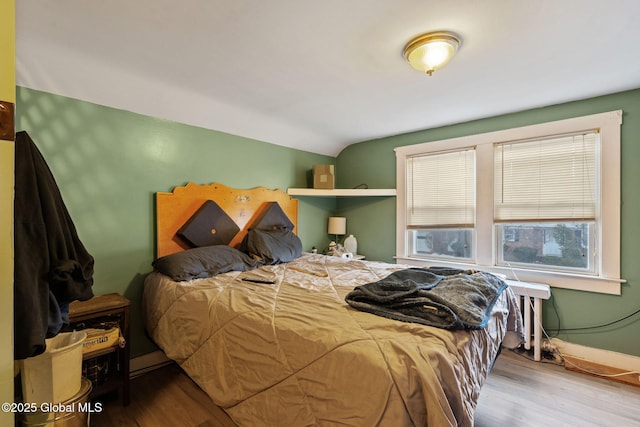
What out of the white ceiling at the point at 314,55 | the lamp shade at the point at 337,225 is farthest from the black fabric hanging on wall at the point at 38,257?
the lamp shade at the point at 337,225

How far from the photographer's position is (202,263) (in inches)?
91.6

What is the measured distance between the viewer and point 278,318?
1.43 meters

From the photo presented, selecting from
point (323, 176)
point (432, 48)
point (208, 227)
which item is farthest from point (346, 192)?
point (432, 48)

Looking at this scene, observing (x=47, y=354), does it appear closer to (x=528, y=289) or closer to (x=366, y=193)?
(x=366, y=193)

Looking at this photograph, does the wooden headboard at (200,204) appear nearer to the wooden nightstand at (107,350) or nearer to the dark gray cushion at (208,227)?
the dark gray cushion at (208,227)

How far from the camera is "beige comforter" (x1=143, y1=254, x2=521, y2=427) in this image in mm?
1004

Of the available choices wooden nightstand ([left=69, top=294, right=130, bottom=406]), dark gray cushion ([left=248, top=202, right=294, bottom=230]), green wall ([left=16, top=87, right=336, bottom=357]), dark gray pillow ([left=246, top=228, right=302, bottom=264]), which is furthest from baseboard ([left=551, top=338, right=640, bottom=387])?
green wall ([left=16, top=87, right=336, bottom=357])

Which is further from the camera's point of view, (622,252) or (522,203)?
(522,203)

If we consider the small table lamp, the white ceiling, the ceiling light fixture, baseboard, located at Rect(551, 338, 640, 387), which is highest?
the white ceiling

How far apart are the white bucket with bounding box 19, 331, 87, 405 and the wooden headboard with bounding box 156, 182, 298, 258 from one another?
111 centimetres

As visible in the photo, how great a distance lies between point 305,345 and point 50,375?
1336 mm

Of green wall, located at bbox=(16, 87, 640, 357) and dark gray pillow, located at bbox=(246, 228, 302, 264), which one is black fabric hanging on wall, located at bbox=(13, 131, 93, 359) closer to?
green wall, located at bbox=(16, 87, 640, 357)

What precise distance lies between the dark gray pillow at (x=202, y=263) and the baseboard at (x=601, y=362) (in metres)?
2.98

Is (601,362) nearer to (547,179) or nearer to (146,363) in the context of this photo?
(547,179)
